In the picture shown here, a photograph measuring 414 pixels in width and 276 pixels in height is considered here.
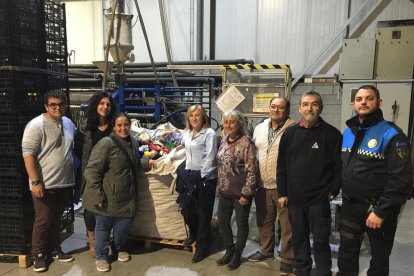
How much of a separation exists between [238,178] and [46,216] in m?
1.49

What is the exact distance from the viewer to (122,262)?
267 cm

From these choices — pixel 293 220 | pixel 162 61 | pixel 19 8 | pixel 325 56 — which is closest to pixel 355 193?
pixel 293 220

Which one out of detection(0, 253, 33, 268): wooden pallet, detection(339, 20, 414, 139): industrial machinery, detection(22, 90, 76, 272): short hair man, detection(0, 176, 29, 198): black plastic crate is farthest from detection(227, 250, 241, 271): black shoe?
detection(339, 20, 414, 139): industrial machinery

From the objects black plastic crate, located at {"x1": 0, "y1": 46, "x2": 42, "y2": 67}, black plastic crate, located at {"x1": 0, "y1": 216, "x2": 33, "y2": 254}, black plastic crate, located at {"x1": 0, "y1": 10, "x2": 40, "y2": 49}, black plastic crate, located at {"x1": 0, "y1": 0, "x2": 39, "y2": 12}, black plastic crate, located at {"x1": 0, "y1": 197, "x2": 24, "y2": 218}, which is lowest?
black plastic crate, located at {"x1": 0, "y1": 216, "x2": 33, "y2": 254}

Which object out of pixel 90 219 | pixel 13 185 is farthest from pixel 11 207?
pixel 90 219

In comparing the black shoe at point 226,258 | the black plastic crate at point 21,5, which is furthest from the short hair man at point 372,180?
the black plastic crate at point 21,5

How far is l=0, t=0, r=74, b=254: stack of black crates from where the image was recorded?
94.7 inches

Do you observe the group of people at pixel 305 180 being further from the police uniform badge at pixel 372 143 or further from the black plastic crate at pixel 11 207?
the black plastic crate at pixel 11 207

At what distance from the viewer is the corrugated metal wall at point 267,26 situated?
5484 mm

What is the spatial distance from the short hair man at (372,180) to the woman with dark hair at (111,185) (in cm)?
Result: 153

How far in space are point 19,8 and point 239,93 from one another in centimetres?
212

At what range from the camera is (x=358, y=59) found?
4.59m

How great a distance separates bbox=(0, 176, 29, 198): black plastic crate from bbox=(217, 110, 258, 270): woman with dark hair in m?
1.52

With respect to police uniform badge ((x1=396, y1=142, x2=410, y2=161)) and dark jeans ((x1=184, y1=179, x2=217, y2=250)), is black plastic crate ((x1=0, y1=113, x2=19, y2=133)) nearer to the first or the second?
dark jeans ((x1=184, y1=179, x2=217, y2=250))
